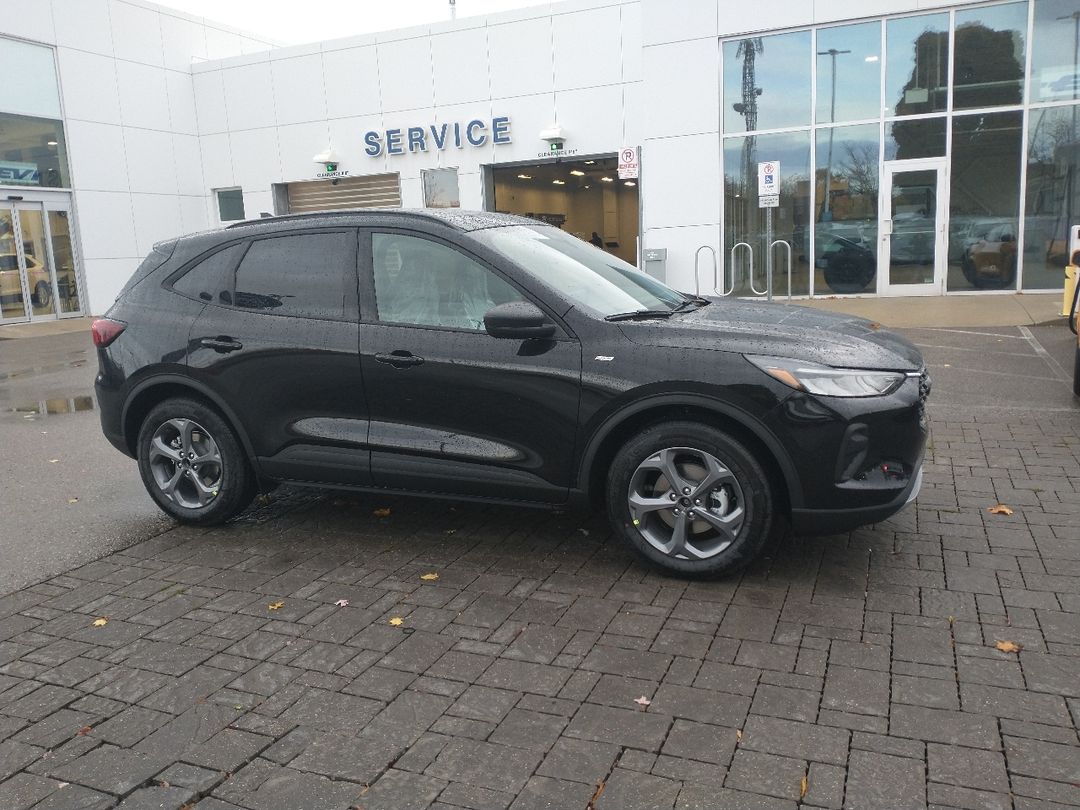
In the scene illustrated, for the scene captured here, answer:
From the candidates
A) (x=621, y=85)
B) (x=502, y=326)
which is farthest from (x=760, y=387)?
(x=621, y=85)

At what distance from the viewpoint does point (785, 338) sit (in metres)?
4.32

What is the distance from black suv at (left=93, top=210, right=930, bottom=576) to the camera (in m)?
4.19

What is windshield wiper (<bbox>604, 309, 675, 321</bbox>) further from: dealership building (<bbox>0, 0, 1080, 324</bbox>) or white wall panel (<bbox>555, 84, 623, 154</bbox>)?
white wall panel (<bbox>555, 84, 623, 154</bbox>)

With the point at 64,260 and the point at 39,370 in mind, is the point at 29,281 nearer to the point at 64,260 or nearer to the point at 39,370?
the point at 64,260

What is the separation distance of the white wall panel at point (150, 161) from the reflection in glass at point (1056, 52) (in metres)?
21.5

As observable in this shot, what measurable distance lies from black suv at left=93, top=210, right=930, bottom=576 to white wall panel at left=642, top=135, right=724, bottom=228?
14461 mm

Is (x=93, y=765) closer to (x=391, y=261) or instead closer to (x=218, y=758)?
(x=218, y=758)

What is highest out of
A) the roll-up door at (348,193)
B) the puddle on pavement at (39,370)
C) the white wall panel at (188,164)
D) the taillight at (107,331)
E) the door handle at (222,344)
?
the white wall panel at (188,164)

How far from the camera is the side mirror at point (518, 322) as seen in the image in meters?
4.43

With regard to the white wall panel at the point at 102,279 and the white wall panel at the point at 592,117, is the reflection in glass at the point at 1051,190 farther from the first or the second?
the white wall panel at the point at 102,279

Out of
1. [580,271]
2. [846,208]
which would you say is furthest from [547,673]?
[846,208]

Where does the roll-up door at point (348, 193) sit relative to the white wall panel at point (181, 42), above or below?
below

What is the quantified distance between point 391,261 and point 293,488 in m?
2.11

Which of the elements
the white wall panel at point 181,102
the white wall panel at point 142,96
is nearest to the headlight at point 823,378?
the white wall panel at point 142,96
